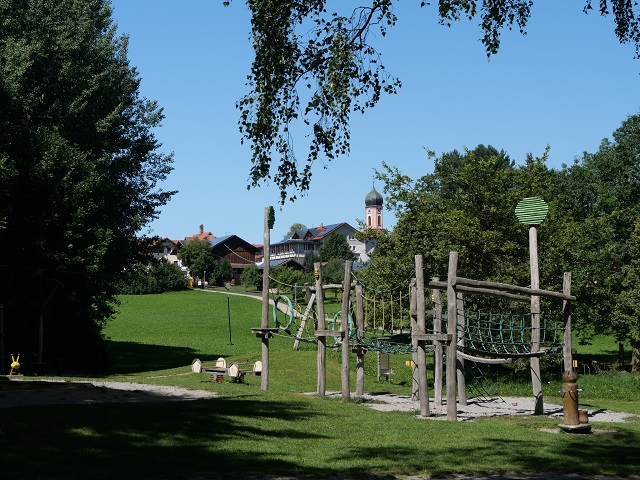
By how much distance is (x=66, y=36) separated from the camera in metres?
38.5

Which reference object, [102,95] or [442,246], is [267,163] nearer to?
[442,246]

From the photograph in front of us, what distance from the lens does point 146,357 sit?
44.0 metres

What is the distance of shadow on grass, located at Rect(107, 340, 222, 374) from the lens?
37881mm

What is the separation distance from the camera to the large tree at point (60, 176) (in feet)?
110

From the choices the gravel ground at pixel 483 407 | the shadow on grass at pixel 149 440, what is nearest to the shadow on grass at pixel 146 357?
the gravel ground at pixel 483 407

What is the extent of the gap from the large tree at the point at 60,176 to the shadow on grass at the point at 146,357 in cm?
193

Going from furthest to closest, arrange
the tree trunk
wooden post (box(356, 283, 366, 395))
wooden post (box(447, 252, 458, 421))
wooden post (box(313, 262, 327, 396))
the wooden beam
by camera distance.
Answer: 1. the tree trunk
2. wooden post (box(356, 283, 366, 395))
3. wooden post (box(313, 262, 327, 396))
4. the wooden beam
5. wooden post (box(447, 252, 458, 421))

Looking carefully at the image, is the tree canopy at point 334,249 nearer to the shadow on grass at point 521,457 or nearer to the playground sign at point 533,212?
the playground sign at point 533,212

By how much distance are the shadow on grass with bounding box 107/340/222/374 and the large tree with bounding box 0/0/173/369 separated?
1.93 metres

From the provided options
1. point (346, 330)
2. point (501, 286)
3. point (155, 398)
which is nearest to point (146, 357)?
point (346, 330)

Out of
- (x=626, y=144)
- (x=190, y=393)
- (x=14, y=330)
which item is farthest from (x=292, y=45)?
(x=626, y=144)

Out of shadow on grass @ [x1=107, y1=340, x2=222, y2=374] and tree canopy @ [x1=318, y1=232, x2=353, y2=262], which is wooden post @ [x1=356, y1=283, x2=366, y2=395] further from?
tree canopy @ [x1=318, y1=232, x2=353, y2=262]

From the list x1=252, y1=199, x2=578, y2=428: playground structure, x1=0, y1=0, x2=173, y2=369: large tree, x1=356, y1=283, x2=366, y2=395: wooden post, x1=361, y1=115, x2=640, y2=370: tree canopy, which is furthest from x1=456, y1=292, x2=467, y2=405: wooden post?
x1=0, y1=0, x2=173, y2=369: large tree

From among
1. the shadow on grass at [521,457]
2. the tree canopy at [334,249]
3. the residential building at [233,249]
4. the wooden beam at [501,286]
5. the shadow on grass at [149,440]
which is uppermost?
the residential building at [233,249]
